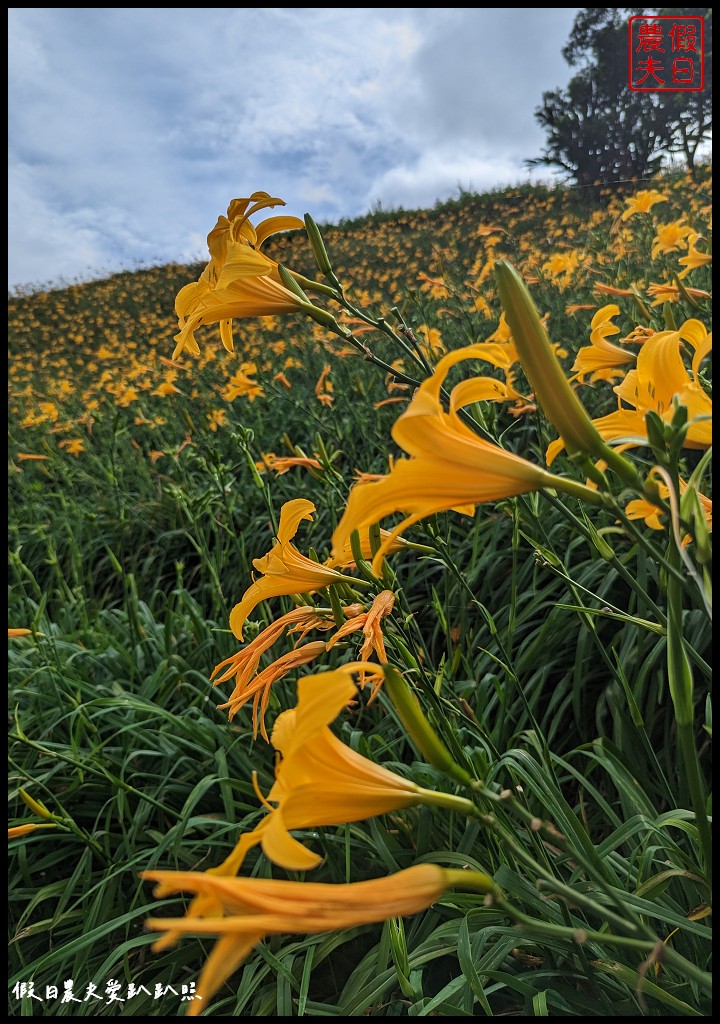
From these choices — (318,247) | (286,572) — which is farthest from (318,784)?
(318,247)

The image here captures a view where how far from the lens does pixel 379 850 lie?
1.47 metres

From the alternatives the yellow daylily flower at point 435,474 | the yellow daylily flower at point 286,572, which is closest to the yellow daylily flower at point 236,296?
the yellow daylily flower at point 286,572

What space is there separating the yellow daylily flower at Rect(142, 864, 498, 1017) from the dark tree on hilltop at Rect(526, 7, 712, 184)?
44.9ft

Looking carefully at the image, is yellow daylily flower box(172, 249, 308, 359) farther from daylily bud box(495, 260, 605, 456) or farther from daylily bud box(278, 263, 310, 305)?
daylily bud box(495, 260, 605, 456)

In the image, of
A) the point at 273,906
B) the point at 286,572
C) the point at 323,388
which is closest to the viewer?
the point at 273,906

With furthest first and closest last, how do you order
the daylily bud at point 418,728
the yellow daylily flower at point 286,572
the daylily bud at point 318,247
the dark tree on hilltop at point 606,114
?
the dark tree on hilltop at point 606,114, the daylily bud at point 318,247, the yellow daylily flower at point 286,572, the daylily bud at point 418,728

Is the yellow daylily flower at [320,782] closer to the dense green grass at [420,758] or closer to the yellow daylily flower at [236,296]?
the dense green grass at [420,758]

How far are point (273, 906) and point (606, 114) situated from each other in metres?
16.1

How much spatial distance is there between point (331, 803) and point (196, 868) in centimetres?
154

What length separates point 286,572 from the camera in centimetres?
86

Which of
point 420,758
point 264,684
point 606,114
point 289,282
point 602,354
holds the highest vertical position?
point 606,114

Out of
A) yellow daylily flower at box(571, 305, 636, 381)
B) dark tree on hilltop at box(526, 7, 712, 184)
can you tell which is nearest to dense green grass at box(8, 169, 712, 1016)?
yellow daylily flower at box(571, 305, 636, 381)

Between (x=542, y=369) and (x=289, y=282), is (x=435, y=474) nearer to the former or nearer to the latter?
(x=542, y=369)

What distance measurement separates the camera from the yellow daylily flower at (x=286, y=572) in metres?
0.80
